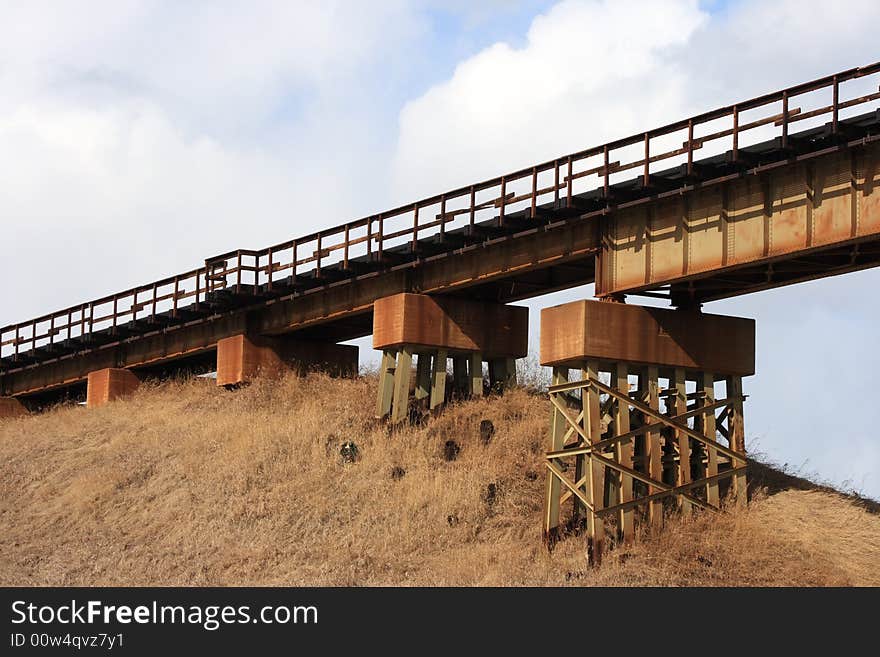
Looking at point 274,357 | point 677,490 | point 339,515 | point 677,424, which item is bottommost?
point 339,515

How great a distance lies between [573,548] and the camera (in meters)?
29.4

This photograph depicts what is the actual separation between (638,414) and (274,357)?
Answer: 1550cm

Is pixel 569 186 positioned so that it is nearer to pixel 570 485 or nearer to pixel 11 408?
pixel 570 485

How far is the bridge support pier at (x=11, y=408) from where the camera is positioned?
55.7 m

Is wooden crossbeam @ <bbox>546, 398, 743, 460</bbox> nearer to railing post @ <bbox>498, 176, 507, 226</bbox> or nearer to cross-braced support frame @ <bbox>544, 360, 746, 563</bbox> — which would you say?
cross-braced support frame @ <bbox>544, 360, 746, 563</bbox>

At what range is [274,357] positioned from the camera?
43875 mm

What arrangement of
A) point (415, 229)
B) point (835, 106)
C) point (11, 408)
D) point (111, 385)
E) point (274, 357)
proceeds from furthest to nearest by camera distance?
point (11, 408) < point (111, 385) < point (274, 357) < point (415, 229) < point (835, 106)

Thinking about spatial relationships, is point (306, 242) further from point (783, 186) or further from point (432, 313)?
→ point (783, 186)

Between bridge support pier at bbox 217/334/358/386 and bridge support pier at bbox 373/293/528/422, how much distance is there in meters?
5.97

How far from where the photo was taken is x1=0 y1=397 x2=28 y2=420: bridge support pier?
5569cm

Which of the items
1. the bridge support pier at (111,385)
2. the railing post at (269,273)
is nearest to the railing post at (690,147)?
the railing post at (269,273)

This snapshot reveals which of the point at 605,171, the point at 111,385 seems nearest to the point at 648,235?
the point at 605,171

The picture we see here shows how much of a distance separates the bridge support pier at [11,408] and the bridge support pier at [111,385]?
6618 millimetres

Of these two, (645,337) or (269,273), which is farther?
(269,273)
